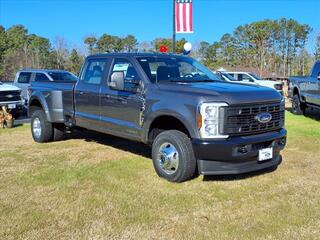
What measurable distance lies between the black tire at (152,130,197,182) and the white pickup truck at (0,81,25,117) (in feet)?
29.6

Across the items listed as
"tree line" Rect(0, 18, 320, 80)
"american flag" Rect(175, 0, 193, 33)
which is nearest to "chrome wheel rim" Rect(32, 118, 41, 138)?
"american flag" Rect(175, 0, 193, 33)

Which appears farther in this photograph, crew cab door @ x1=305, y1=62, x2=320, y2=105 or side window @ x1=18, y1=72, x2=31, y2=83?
side window @ x1=18, y1=72, x2=31, y2=83

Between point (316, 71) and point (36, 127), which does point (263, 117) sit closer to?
point (36, 127)

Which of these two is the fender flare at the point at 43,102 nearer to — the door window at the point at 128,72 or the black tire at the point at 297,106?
the door window at the point at 128,72

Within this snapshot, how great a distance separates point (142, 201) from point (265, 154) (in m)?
1.88

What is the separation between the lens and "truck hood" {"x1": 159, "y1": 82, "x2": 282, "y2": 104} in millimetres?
5605

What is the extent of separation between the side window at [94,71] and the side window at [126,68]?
34 centimetres

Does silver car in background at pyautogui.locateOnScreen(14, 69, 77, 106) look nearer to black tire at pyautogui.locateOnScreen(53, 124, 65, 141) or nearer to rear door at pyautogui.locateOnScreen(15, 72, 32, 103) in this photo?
rear door at pyautogui.locateOnScreen(15, 72, 32, 103)

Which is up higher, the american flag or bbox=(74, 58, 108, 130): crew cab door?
the american flag

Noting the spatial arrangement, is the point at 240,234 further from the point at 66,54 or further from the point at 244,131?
the point at 66,54

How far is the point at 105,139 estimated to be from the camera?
973 cm

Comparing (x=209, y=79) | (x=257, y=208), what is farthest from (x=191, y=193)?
(x=209, y=79)

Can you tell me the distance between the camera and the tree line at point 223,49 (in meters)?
54.8

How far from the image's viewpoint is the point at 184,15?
1329 centimetres
